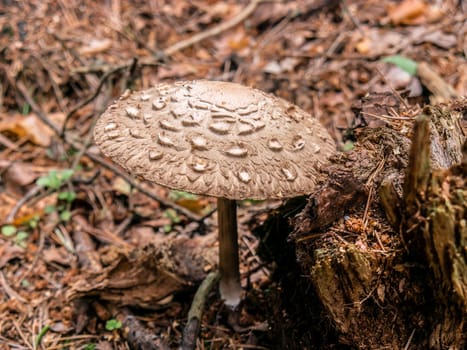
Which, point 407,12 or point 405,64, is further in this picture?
point 407,12

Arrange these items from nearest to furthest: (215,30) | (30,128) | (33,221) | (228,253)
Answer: (228,253), (33,221), (30,128), (215,30)

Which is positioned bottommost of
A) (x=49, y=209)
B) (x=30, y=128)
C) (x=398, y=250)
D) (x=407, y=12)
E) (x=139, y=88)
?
(x=398, y=250)

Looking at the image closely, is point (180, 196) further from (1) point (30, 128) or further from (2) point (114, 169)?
(1) point (30, 128)

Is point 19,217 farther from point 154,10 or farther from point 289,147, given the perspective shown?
point 154,10

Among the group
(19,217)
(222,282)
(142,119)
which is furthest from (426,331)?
(19,217)

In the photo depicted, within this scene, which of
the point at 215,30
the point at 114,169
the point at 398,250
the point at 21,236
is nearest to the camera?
the point at 398,250

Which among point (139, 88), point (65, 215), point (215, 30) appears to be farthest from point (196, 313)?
point (215, 30)
